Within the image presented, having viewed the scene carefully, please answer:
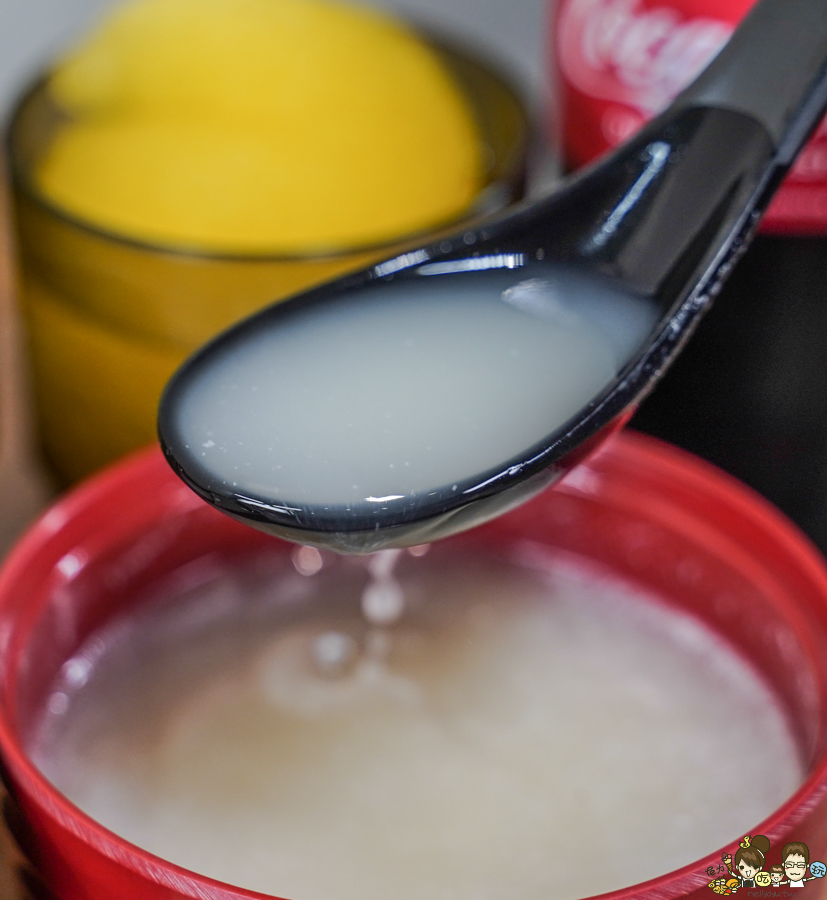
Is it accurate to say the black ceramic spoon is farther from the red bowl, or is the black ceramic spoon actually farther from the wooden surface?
the wooden surface

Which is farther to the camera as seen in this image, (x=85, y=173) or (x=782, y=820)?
(x=85, y=173)

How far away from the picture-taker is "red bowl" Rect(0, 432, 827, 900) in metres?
0.40

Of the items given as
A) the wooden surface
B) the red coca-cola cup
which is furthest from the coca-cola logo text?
the wooden surface

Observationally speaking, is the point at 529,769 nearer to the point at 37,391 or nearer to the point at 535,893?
the point at 535,893

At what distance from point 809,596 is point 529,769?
117 millimetres

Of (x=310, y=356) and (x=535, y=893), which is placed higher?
(x=310, y=356)

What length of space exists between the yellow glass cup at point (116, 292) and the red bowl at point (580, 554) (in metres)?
0.07

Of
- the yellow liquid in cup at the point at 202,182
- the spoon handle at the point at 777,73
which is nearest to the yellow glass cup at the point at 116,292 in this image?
the yellow liquid in cup at the point at 202,182

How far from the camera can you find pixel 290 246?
533 millimetres

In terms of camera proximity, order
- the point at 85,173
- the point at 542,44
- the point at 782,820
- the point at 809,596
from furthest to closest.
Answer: the point at 542,44, the point at 85,173, the point at 809,596, the point at 782,820

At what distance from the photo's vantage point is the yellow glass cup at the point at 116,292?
0.52 meters

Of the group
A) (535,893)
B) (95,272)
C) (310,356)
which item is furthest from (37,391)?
(535,893)

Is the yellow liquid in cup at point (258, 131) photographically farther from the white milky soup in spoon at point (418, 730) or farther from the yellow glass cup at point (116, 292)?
the white milky soup in spoon at point (418, 730)

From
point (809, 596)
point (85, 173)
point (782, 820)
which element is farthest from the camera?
point (85, 173)
